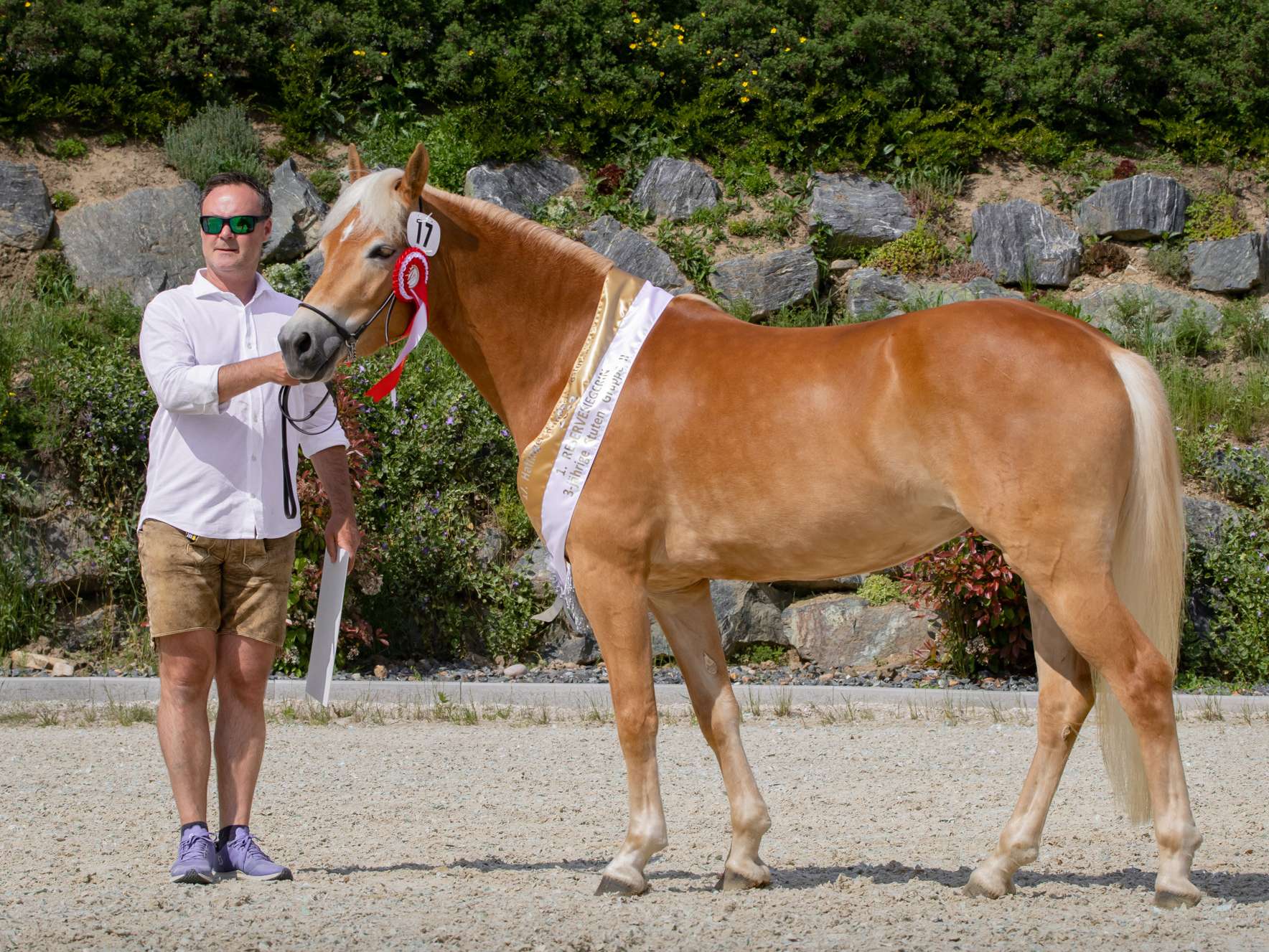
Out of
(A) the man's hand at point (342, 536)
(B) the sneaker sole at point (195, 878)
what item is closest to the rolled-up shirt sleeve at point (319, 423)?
(A) the man's hand at point (342, 536)

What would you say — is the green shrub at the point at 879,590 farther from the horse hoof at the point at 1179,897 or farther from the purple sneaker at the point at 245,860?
the purple sneaker at the point at 245,860

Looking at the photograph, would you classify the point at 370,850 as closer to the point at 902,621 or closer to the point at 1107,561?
the point at 1107,561

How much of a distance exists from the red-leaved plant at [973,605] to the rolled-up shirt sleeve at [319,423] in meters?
4.22

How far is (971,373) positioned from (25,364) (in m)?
7.92

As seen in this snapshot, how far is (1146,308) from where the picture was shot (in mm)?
11586

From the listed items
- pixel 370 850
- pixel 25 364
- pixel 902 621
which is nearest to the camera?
pixel 370 850

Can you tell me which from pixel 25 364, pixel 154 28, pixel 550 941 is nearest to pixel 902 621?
pixel 550 941

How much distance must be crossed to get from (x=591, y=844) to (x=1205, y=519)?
216 inches

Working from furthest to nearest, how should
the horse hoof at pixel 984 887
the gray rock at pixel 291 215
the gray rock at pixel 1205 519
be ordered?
the gray rock at pixel 291 215 → the gray rock at pixel 1205 519 → the horse hoof at pixel 984 887

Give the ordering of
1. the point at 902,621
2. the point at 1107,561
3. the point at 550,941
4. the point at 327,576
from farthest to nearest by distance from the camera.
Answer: the point at 902,621, the point at 327,576, the point at 1107,561, the point at 550,941

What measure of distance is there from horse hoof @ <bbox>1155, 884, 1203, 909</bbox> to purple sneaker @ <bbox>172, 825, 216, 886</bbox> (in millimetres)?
2832

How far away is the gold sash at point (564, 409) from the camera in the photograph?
151 inches

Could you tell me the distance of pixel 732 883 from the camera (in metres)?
3.88

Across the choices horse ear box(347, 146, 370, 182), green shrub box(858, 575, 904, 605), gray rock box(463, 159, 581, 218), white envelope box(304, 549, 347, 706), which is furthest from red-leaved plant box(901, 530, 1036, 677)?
gray rock box(463, 159, 581, 218)
